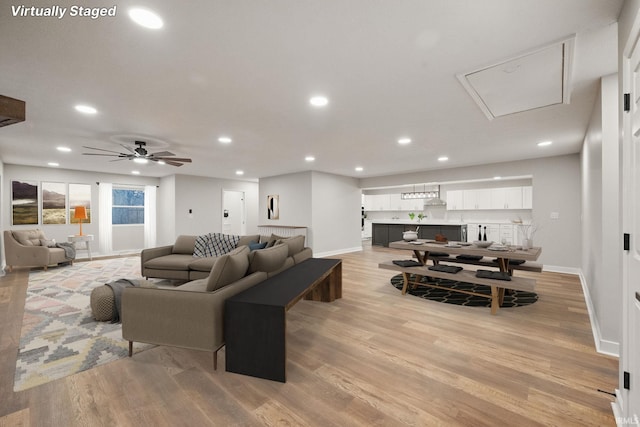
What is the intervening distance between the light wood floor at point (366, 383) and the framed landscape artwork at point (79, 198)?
5583 mm

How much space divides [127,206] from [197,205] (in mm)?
2197

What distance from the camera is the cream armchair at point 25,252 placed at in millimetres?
5719

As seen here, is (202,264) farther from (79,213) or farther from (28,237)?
(28,237)

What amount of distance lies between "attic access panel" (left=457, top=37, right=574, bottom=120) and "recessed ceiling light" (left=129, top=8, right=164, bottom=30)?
2292mm

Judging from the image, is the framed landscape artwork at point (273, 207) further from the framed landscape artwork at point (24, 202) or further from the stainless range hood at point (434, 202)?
the framed landscape artwork at point (24, 202)

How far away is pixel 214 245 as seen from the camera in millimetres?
4973

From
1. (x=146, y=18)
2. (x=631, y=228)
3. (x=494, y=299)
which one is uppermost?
(x=146, y=18)

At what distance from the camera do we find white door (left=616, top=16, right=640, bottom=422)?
4.36ft

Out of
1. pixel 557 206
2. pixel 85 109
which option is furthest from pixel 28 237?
pixel 557 206

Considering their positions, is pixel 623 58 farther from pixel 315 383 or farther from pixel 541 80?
pixel 315 383

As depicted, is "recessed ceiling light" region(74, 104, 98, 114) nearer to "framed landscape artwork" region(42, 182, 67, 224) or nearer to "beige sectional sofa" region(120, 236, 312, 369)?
"beige sectional sofa" region(120, 236, 312, 369)

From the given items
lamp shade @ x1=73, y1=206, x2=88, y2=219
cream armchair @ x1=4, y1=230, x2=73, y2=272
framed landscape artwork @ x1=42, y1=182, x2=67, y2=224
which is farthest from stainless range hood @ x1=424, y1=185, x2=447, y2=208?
framed landscape artwork @ x1=42, y1=182, x2=67, y2=224

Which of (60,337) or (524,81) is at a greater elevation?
(524,81)

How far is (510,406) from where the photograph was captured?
5.83 feet
